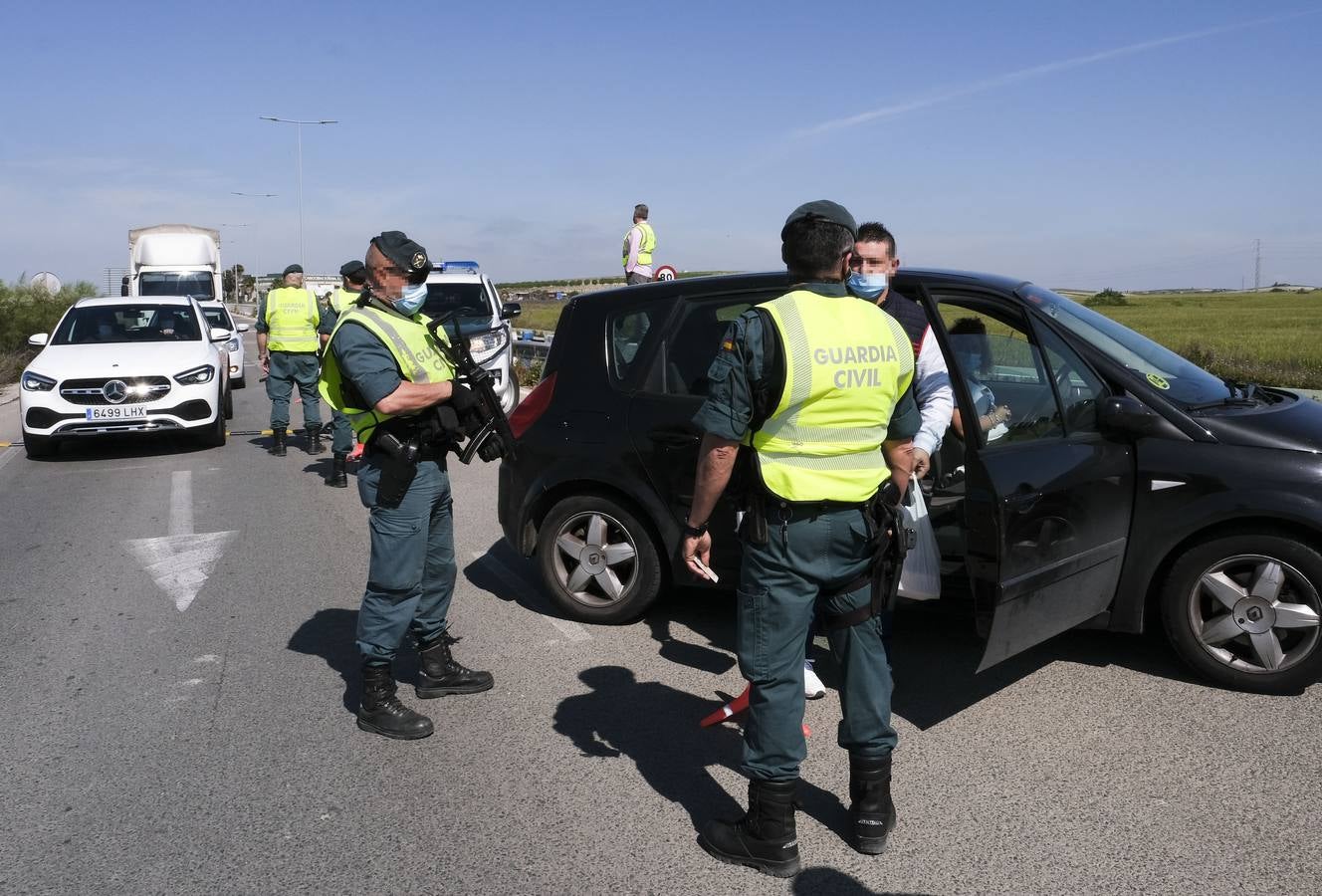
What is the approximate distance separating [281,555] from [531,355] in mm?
10609

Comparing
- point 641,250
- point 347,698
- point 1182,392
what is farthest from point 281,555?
point 641,250

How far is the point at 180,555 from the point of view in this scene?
7250mm

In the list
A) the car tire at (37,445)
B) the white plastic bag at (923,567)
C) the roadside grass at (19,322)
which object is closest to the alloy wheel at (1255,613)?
the white plastic bag at (923,567)

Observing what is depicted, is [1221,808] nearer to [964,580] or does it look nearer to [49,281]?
[964,580]

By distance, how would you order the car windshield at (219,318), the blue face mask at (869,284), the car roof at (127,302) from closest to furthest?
the blue face mask at (869,284) < the car roof at (127,302) < the car windshield at (219,318)

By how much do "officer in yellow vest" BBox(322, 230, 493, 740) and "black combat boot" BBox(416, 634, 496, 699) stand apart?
332mm

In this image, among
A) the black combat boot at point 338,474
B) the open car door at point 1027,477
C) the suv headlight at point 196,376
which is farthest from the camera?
the suv headlight at point 196,376

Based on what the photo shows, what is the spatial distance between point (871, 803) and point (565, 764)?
1.20 m

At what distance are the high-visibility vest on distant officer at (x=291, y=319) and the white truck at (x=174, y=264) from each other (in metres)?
17.5

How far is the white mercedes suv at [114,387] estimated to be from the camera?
11.2 meters

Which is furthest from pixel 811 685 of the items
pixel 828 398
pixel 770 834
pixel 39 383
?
pixel 39 383

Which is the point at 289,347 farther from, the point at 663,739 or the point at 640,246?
the point at 663,739

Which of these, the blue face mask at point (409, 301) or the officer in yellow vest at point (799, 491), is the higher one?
the blue face mask at point (409, 301)

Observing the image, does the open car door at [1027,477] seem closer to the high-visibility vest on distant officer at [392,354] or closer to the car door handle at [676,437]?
the car door handle at [676,437]
